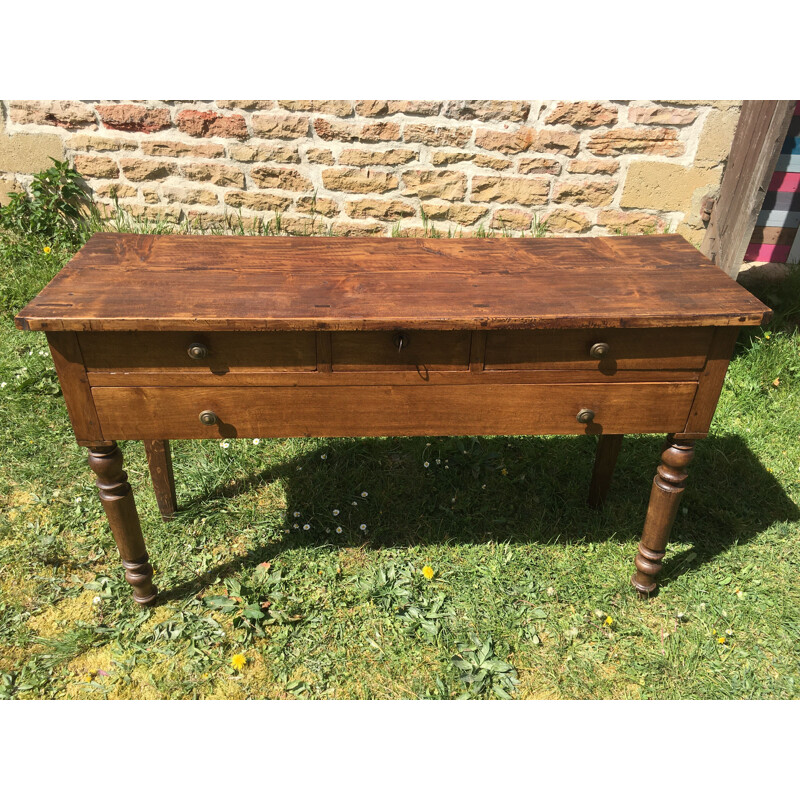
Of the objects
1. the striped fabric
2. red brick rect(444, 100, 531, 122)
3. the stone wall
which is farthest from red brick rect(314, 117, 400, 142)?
the striped fabric

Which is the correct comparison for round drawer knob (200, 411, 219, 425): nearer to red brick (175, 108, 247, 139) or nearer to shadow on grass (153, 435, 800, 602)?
shadow on grass (153, 435, 800, 602)

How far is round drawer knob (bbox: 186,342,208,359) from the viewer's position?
1.98m

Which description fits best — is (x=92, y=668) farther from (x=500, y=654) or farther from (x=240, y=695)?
(x=500, y=654)

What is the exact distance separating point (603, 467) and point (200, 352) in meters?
1.87

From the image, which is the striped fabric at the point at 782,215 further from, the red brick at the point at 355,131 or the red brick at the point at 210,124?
the red brick at the point at 210,124

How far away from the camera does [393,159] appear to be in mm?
4164

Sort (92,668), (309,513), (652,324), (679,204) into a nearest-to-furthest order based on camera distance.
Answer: (652,324) < (92,668) < (309,513) < (679,204)

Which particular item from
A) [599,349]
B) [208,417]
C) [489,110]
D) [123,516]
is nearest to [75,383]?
[208,417]

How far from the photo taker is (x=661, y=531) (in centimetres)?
248

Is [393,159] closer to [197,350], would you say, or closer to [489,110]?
[489,110]

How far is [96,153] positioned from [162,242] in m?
2.34

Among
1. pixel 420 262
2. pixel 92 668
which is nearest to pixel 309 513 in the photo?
pixel 92 668

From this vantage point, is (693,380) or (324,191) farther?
(324,191)

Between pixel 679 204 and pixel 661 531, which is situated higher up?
pixel 679 204
